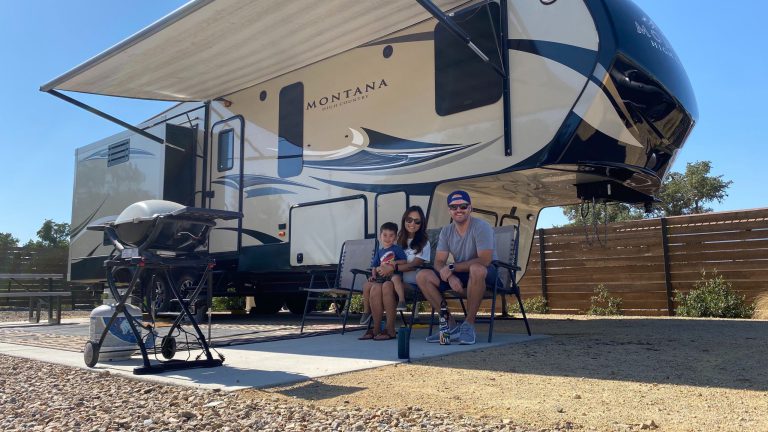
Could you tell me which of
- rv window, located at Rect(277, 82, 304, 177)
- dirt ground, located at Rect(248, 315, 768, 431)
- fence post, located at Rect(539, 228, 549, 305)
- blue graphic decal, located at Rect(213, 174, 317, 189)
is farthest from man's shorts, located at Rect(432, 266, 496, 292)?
fence post, located at Rect(539, 228, 549, 305)

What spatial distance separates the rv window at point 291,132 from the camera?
691cm

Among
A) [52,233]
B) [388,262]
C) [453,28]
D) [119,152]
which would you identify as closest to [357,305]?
[119,152]

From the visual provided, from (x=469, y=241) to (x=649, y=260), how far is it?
464 centimetres

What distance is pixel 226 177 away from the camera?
305 inches

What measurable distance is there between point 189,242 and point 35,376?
120cm

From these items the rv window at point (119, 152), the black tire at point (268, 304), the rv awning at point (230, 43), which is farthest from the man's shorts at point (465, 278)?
the rv window at point (119, 152)

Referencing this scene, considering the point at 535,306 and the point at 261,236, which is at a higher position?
the point at 261,236

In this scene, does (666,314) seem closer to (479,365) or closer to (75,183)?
(479,365)

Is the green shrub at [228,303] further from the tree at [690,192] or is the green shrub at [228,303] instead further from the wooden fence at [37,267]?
the tree at [690,192]

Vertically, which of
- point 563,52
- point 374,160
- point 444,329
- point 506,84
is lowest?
point 444,329

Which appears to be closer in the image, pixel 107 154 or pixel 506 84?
pixel 506 84

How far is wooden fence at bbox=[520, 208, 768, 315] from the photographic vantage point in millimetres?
7375

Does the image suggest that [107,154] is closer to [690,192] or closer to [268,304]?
[268,304]

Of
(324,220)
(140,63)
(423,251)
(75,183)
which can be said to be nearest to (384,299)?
(423,251)
